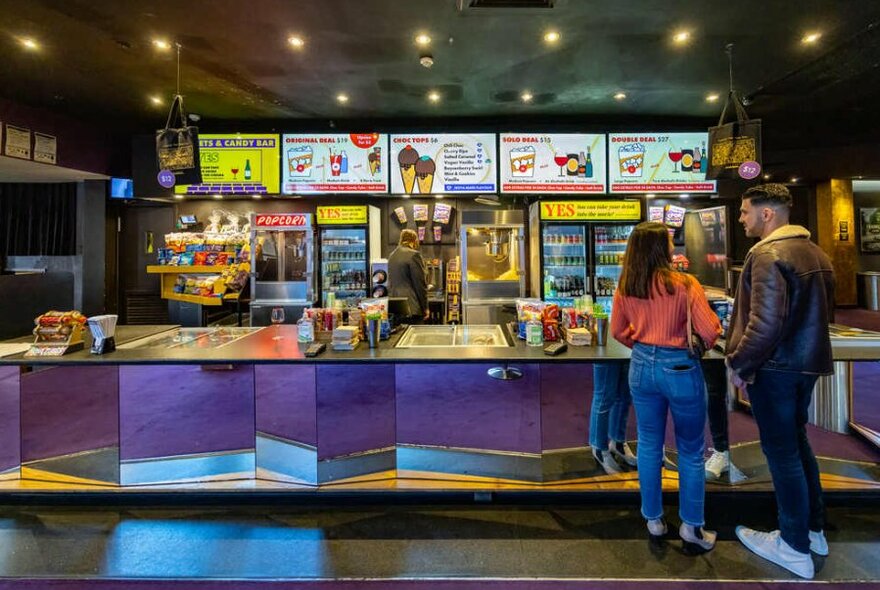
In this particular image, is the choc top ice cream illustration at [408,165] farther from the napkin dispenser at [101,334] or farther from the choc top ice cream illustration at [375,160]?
the napkin dispenser at [101,334]

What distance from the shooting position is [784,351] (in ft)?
6.13

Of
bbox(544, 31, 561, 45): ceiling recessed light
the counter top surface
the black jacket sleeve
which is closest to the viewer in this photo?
the counter top surface

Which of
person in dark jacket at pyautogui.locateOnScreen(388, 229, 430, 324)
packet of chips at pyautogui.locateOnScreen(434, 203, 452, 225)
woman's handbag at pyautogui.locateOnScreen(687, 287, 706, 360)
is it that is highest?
packet of chips at pyautogui.locateOnScreen(434, 203, 452, 225)

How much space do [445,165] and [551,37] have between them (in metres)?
2.01

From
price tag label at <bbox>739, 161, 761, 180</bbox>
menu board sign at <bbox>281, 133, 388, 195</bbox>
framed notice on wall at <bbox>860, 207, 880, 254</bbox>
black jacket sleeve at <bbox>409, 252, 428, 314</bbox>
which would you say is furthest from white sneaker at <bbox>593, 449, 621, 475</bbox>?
framed notice on wall at <bbox>860, 207, 880, 254</bbox>

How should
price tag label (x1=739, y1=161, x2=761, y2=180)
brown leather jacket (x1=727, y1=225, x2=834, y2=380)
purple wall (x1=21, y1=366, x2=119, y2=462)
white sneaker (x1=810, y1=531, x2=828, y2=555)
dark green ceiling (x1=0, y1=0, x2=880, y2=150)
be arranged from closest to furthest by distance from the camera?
brown leather jacket (x1=727, y1=225, x2=834, y2=380) → white sneaker (x1=810, y1=531, x2=828, y2=555) → purple wall (x1=21, y1=366, x2=119, y2=462) → dark green ceiling (x1=0, y1=0, x2=880, y2=150) → price tag label (x1=739, y1=161, x2=761, y2=180)

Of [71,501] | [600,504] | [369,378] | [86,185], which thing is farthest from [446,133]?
[86,185]

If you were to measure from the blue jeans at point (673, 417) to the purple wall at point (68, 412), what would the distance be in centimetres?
292

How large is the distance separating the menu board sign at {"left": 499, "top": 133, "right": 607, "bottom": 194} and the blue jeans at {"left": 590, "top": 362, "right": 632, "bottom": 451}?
3.45 meters

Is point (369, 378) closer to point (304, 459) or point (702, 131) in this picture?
point (304, 459)

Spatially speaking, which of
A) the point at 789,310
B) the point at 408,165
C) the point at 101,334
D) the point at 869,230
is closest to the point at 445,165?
the point at 408,165

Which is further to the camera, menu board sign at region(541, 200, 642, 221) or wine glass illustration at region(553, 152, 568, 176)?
menu board sign at region(541, 200, 642, 221)

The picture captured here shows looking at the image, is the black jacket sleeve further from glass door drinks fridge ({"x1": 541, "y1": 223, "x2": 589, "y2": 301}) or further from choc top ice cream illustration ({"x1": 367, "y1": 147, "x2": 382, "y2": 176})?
glass door drinks fridge ({"x1": 541, "y1": 223, "x2": 589, "y2": 301})

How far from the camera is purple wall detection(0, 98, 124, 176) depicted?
18.1 feet
